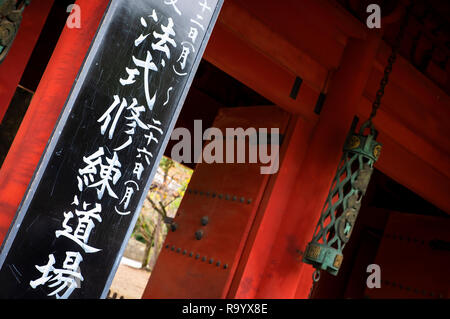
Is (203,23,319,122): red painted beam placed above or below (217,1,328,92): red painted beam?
below

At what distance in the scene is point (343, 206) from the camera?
139 inches

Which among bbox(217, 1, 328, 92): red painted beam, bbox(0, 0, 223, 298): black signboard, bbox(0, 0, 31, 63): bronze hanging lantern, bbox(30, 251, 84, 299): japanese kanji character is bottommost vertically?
bbox(30, 251, 84, 299): japanese kanji character

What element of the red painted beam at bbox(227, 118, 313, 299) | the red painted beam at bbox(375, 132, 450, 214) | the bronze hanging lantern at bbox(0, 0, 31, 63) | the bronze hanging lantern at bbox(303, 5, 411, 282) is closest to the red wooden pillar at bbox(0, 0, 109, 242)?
the bronze hanging lantern at bbox(0, 0, 31, 63)

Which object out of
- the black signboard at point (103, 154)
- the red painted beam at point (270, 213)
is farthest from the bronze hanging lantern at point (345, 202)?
the black signboard at point (103, 154)

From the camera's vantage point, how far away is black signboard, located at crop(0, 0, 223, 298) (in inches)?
62.6

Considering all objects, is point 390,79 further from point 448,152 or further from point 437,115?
point 448,152

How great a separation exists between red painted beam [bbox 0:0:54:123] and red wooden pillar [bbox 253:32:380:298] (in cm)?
195

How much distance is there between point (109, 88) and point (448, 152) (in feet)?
14.5

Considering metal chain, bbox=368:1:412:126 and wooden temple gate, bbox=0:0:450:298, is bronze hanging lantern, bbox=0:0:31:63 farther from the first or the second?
metal chain, bbox=368:1:412:126

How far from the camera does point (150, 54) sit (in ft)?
6.01

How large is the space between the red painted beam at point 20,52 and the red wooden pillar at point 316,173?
1953mm

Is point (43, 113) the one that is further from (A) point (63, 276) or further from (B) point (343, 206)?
(B) point (343, 206)

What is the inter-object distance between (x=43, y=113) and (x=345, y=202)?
7.57 feet
